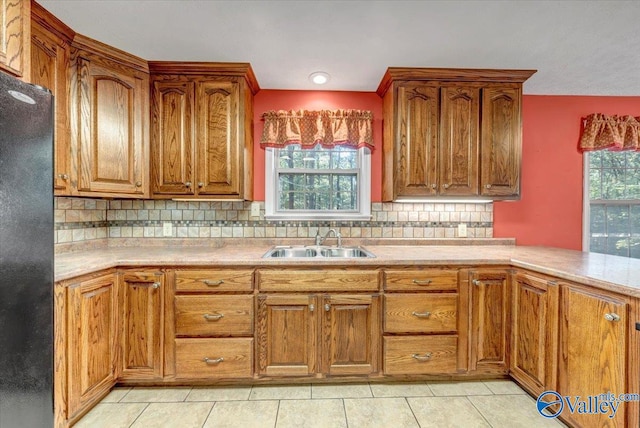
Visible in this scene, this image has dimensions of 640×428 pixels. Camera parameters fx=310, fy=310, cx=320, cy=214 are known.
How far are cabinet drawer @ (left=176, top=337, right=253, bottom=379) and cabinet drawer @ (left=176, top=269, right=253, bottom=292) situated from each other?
34cm

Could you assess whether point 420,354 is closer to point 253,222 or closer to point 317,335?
point 317,335

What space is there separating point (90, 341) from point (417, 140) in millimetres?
2537

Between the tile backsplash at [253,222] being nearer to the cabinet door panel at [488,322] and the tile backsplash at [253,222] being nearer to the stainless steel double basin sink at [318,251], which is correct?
the stainless steel double basin sink at [318,251]

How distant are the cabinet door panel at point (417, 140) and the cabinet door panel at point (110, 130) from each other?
1.96 meters

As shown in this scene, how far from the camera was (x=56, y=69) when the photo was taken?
185 cm

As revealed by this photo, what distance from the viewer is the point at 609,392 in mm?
1419

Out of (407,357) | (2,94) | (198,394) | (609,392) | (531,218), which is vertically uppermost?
(2,94)

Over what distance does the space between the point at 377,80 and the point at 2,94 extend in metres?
2.29

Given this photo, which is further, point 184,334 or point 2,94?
point 184,334

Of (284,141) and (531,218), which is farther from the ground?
(284,141)

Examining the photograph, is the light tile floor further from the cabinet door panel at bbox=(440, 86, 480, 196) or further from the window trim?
the cabinet door panel at bbox=(440, 86, 480, 196)

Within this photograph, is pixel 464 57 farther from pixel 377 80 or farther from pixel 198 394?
pixel 198 394

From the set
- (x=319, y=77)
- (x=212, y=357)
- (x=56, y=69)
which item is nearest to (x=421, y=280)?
(x=212, y=357)

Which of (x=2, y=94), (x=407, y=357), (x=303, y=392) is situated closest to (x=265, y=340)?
(x=303, y=392)
